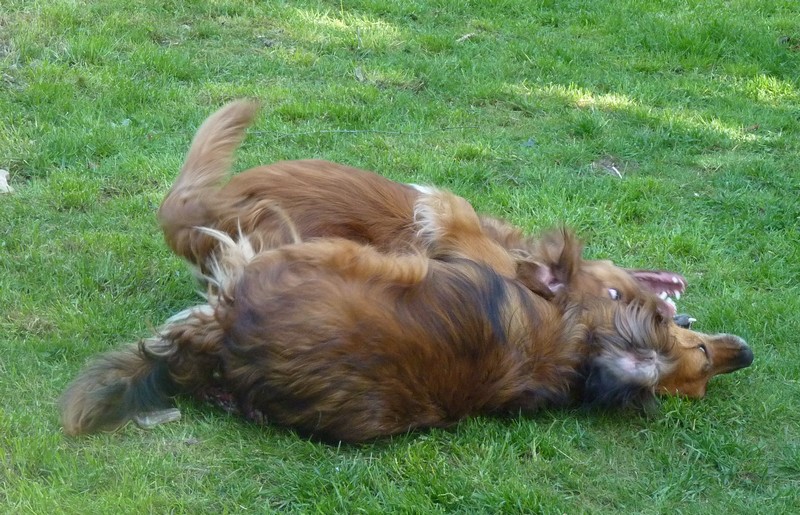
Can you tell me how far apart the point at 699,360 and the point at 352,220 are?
1.77 meters

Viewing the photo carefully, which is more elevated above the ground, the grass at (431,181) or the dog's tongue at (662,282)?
the dog's tongue at (662,282)

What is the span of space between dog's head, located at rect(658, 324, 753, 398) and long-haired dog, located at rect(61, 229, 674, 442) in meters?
0.13

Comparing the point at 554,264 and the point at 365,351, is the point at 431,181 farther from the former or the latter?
the point at 365,351

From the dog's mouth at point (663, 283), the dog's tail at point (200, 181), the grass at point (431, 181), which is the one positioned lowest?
the grass at point (431, 181)

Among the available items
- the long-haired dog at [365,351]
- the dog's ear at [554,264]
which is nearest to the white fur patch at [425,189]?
the dog's ear at [554,264]

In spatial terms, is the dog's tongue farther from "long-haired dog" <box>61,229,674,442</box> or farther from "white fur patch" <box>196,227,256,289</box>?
"white fur patch" <box>196,227,256,289</box>

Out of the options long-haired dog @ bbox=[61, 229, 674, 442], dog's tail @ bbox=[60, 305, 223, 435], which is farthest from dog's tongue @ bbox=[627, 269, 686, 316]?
dog's tail @ bbox=[60, 305, 223, 435]

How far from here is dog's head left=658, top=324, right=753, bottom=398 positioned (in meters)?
4.56

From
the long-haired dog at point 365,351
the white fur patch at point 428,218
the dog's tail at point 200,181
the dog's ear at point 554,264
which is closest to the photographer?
the long-haired dog at point 365,351

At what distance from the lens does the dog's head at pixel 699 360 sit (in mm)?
4559

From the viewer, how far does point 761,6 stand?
10.6m

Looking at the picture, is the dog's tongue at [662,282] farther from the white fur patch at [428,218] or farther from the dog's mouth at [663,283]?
the white fur patch at [428,218]

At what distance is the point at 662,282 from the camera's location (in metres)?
5.29

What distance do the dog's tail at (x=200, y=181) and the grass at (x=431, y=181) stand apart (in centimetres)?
55
